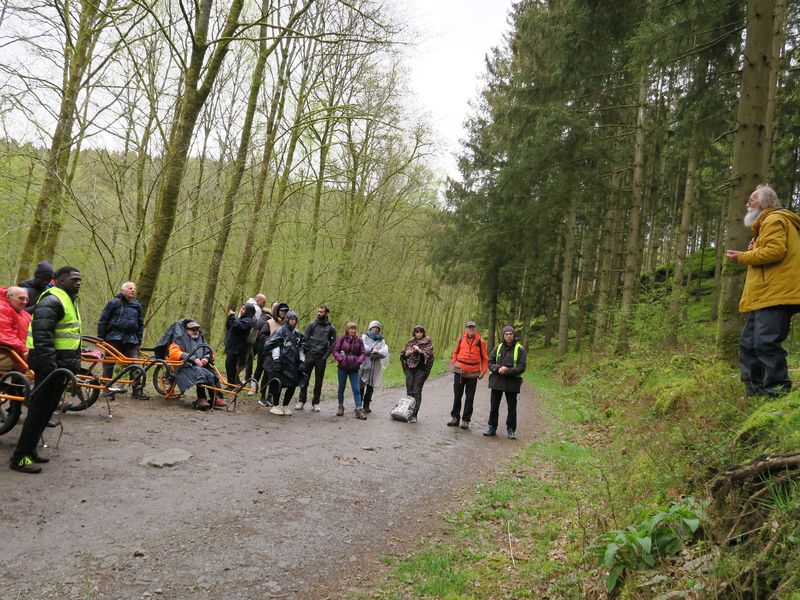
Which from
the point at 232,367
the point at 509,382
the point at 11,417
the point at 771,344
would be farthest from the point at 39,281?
the point at 771,344

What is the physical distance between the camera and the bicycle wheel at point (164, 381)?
8953mm

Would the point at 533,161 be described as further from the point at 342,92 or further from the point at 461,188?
the point at 461,188

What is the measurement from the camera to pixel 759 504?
2.89 meters

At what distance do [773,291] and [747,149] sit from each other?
303 cm

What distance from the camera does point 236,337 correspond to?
409 inches

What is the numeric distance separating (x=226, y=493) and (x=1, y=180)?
429 inches

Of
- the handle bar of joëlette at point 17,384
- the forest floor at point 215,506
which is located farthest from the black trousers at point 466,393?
the handle bar of joëlette at point 17,384

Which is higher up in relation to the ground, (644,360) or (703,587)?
(644,360)

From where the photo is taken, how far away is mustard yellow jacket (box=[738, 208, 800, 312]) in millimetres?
4496

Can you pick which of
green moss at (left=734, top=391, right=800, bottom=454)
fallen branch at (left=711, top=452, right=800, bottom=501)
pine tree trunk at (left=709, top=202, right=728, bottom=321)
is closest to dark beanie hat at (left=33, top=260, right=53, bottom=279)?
fallen branch at (left=711, top=452, right=800, bottom=501)

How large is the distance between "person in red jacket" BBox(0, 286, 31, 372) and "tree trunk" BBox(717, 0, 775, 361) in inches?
339

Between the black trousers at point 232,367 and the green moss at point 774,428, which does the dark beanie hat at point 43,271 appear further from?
the green moss at point 774,428

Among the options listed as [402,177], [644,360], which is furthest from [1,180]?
[402,177]

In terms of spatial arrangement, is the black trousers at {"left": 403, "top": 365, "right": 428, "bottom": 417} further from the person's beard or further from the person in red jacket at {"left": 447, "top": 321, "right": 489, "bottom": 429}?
the person's beard
